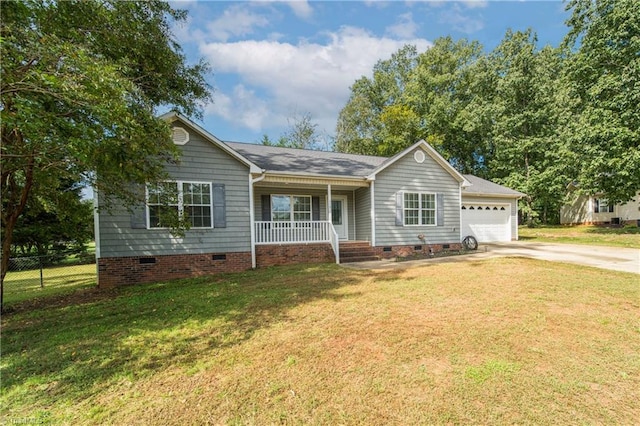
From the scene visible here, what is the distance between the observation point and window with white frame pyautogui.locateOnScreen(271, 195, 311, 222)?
1178cm

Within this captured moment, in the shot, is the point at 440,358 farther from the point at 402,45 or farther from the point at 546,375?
the point at 402,45

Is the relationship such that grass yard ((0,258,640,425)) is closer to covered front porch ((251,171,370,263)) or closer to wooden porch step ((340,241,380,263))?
covered front porch ((251,171,370,263))

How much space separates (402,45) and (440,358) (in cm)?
3600

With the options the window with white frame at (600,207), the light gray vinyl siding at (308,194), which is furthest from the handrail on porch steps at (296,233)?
the window with white frame at (600,207)

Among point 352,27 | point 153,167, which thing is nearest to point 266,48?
point 352,27

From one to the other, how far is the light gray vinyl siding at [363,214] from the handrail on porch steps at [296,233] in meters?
1.72

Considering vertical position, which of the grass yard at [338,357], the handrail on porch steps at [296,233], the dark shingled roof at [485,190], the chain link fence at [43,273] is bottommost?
the chain link fence at [43,273]

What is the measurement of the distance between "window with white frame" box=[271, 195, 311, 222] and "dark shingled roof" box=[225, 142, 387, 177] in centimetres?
139

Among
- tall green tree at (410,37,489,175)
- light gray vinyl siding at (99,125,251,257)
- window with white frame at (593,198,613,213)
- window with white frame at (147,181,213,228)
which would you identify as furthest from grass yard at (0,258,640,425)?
window with white frame at (593,198,613,213)

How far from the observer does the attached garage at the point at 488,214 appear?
15602 millimetres

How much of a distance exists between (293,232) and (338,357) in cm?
736

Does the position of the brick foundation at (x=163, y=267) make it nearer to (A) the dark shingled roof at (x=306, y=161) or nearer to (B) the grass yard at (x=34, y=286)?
(B) the grass yard at (x=34, y=286)

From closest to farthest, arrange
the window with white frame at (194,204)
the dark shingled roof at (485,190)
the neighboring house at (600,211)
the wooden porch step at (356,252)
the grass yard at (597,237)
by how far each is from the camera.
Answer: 1. the window with white frame at (194,204)
2. the wooden porch step at (356,252)
3. the grass yard at (597,237)
4. the dark shingled roof at (485,190)
5. the neighboring house at (600,211)

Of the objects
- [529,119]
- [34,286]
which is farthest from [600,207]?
[34,286]
